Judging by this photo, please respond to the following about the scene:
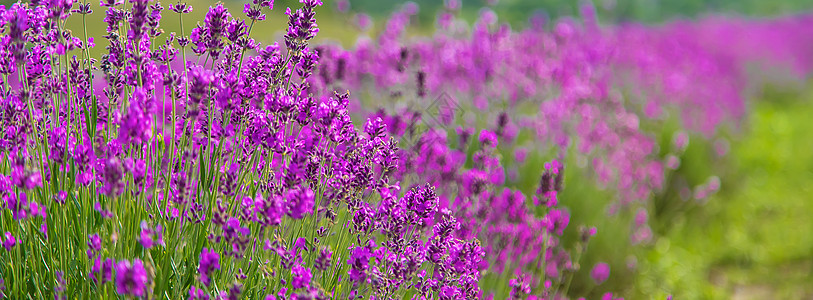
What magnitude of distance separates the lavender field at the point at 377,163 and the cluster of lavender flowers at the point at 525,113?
23 mm

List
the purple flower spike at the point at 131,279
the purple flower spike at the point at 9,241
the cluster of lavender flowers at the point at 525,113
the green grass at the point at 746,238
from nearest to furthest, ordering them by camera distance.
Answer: the purple flower spike at the point at 131,279 < the purple flower spike at the point at 9,241 < the cluster of lavender flowers at the point at 525,113 < the green grass at the point at 746,238

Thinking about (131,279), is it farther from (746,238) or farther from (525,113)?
(746,238)

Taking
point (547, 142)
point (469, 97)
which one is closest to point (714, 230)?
point (547, 142)

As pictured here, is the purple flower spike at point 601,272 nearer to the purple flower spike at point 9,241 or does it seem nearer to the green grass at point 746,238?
the green grass at point 746,238

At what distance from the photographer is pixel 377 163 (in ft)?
6.97

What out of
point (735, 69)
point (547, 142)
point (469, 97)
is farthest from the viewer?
point (735, 69)

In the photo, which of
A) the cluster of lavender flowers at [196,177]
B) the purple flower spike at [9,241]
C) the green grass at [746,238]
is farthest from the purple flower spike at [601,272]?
the purple flower spike at [9,241]

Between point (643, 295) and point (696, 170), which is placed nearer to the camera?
point (643, 295)

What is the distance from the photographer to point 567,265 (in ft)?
10.0

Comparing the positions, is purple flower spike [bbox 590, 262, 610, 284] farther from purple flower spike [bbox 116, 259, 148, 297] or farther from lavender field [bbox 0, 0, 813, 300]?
purple flower spike [bbox 116, 259, 148, 297]

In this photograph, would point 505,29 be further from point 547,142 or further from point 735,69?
point 735,69

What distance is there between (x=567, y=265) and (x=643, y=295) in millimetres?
1481

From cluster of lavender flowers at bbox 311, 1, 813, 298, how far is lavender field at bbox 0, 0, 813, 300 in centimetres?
2

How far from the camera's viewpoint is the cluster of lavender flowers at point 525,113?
3100 mm
